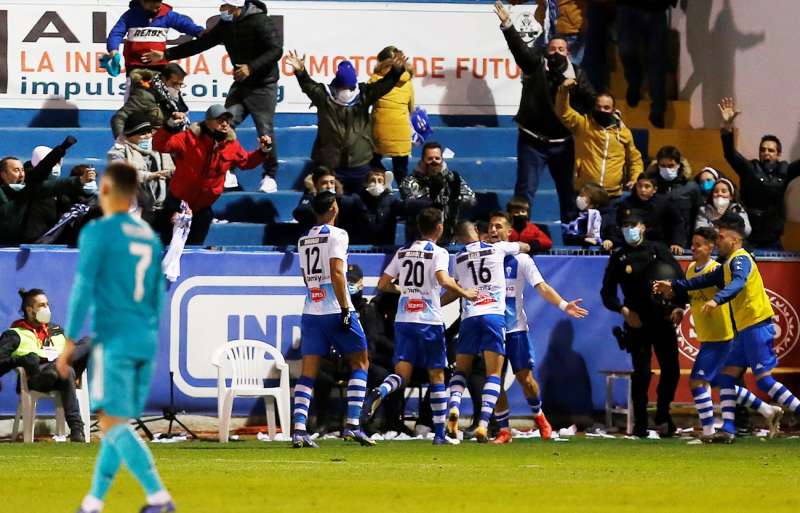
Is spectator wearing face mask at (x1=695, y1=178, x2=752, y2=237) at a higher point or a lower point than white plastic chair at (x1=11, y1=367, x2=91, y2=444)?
higher

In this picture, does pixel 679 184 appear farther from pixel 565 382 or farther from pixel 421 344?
pixel 421 344

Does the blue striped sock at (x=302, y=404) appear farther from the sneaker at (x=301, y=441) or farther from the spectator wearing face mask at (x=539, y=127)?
the spectator wearing face mask at (x=539, y=127)

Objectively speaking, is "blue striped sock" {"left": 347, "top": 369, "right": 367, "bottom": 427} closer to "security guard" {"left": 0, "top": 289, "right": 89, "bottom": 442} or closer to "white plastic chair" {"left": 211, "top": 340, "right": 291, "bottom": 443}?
"white plastic chair" {"left": 211, "top": 340, "right": 291, "bottom": 443}

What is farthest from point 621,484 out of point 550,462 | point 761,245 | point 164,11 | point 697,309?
point 164,11

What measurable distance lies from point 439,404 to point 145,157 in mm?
4987

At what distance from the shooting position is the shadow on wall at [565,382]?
19328 millimetres

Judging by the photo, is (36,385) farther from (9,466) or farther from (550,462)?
(550,462)

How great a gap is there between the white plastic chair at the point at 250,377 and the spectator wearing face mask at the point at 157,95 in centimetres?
324

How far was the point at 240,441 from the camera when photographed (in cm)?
1762

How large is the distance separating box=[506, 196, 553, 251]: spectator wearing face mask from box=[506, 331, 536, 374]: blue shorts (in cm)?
171

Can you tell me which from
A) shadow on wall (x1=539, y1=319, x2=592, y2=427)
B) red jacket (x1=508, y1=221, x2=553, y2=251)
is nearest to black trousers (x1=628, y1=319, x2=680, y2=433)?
shadow on wall (x1=539, y1=319, x2=592, y2=427)

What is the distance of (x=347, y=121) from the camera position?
19984 mm

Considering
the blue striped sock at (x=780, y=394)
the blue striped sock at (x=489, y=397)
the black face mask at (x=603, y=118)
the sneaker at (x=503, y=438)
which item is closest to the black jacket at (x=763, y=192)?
the black face mask at (x=603, y=118)

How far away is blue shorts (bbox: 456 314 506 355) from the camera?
16.7 meters
